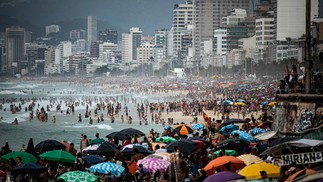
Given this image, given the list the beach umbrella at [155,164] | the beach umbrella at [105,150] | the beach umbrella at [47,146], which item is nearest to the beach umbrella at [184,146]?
the beach umbrella at [105,150]

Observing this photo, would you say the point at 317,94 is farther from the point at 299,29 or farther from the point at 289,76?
the point at 299,29

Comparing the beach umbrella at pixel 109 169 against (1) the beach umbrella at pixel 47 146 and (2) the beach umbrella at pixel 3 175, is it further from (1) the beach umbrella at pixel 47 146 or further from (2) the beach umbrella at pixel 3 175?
(1) the beach umbrella at pixel 47 146

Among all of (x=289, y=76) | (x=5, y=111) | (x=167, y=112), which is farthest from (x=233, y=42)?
(x=289, y=76)

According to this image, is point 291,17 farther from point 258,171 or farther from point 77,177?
point 77,177

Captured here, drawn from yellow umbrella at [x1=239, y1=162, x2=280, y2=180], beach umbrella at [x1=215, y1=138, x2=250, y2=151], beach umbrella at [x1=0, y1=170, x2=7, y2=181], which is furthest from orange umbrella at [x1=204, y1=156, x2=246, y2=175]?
beach umbrella at [x1=0, y1=170, x2=7, y2=181]

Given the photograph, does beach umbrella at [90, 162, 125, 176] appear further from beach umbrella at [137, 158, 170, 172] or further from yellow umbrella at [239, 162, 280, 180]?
yellow umbrella at [239, 162, 280, 180]

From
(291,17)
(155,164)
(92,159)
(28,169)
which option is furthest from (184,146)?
(291,17)
